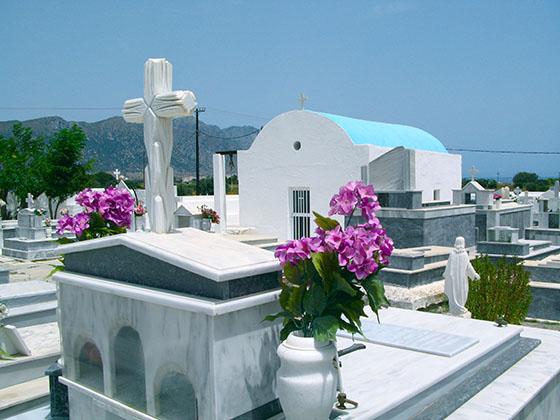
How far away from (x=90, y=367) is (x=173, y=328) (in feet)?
4.51

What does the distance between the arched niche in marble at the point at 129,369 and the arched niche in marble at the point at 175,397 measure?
221mm

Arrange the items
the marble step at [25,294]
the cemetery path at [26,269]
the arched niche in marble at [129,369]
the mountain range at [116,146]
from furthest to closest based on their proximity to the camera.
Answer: the mountain range at [116,146], the cemetery path at [26,269], the marble step at [25,294], the arched niche in marble at [129,369]

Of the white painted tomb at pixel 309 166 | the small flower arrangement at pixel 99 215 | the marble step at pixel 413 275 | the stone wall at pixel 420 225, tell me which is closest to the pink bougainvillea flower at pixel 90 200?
the small flower arrangement at pixel 99 215

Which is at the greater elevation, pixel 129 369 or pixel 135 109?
pixel 135 109

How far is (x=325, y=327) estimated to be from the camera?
9.63ft

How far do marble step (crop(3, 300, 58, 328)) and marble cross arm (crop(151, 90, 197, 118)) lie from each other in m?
5.24

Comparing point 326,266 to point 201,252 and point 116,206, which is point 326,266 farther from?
point 116,206

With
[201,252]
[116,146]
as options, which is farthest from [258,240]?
[116,146]

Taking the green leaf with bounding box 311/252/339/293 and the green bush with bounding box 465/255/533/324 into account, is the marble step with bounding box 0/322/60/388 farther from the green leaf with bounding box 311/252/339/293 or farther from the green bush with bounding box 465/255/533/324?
the green bush with bounding box 465/255/533/324

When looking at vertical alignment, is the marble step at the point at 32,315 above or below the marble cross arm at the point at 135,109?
below

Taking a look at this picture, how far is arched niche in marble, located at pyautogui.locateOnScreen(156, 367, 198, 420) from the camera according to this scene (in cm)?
330

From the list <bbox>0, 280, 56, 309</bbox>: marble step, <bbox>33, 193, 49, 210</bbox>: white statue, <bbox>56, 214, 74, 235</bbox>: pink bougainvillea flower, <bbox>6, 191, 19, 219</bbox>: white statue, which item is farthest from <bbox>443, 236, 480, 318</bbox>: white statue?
<bbox>6, 191, 19, 219</bbox>: white statue

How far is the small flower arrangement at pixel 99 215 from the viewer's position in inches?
190

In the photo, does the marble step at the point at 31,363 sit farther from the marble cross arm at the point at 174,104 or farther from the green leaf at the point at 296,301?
the green leaf at the point at 296,301
